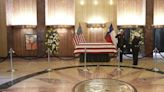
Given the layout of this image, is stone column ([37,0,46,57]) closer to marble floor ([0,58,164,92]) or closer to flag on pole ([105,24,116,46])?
marble floor ([0,58,164,92])

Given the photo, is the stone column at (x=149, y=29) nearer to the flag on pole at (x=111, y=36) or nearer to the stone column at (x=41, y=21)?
the flag on pole at (x=111, y=36)

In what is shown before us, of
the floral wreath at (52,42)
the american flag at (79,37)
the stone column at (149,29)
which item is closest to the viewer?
the floral wreath at (52,42)

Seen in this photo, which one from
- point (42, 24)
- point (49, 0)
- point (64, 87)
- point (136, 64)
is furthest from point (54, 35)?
point (64, 87)

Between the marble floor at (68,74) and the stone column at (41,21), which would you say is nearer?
the marble floor at (68,74)

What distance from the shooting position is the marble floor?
8.86m

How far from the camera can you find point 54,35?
46.0 ft

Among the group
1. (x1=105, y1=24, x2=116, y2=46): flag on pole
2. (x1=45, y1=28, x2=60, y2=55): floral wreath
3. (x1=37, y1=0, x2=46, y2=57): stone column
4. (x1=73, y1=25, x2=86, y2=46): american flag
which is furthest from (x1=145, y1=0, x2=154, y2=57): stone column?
(x1=37, y1=0, x2=46, y2=57): stone column

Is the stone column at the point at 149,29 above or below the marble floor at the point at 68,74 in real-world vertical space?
above

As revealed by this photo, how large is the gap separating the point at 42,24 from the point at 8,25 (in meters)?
1.95

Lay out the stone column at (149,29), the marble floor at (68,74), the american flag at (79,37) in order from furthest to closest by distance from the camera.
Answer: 1. the stone column at (149,29)
2. the american flag at (79,37)
3. the marble floor at (68,74)

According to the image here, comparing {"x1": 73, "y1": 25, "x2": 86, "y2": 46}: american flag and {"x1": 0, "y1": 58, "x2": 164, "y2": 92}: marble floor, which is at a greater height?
{"x1": 73, "y1": 25, "x2": 86, "y2": 46}: american flag

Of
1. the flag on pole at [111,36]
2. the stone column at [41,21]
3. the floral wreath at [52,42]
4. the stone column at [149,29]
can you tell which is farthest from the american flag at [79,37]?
the stone column at [149,29]

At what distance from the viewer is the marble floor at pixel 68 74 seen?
8.86 meters

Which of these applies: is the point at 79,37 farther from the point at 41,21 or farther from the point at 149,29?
the point at 149,29
